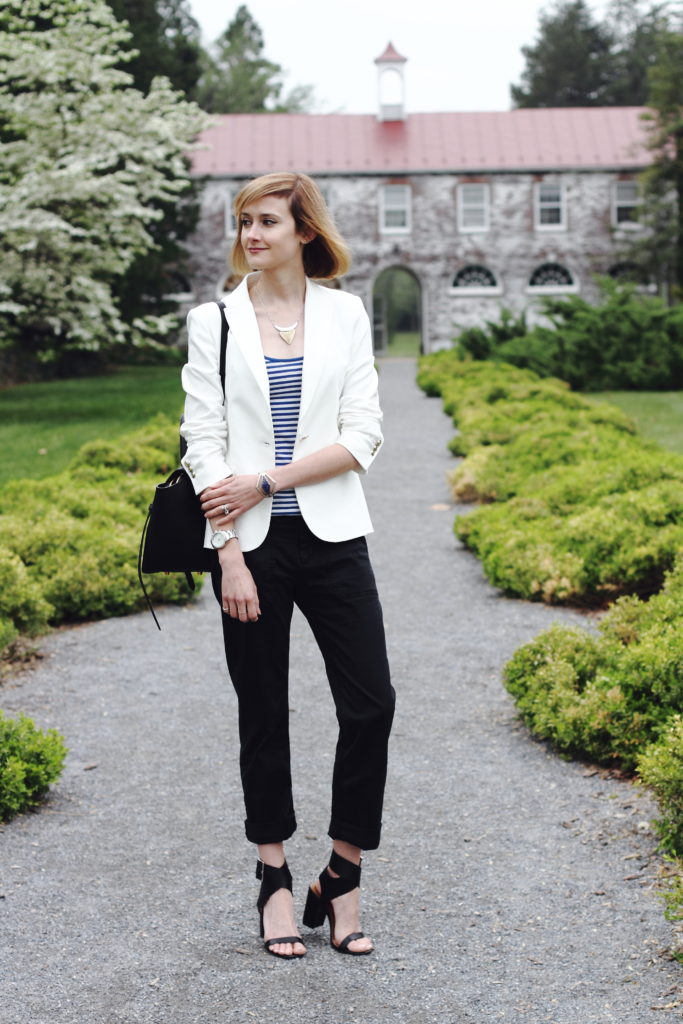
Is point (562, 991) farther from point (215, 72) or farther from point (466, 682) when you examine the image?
point (215, 72)

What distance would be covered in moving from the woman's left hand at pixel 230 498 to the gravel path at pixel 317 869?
118 cm

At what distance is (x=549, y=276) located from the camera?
3847 cm

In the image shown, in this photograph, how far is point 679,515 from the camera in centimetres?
697

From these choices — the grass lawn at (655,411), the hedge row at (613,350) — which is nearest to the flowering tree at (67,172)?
the hedge row at (613,350)

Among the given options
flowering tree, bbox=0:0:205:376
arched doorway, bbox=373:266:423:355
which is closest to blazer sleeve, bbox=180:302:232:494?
flowering tree, bbox=0:0:205:376

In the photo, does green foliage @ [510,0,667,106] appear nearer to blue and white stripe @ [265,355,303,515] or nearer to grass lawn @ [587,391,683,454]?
grass lawn @ [587,391,683,454]

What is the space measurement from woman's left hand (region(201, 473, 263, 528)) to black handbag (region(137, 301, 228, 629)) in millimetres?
95

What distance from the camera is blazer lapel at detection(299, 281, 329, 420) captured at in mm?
3180

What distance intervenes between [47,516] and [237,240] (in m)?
5.06

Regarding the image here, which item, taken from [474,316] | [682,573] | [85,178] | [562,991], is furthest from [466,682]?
[474,316]

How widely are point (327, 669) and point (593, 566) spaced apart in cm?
406

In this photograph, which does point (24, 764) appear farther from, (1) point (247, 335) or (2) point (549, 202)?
(2) point (549, 202)

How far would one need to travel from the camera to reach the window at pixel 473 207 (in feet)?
125

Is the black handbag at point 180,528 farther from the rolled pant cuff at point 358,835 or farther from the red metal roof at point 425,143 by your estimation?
the red metal roof at point 425,143
